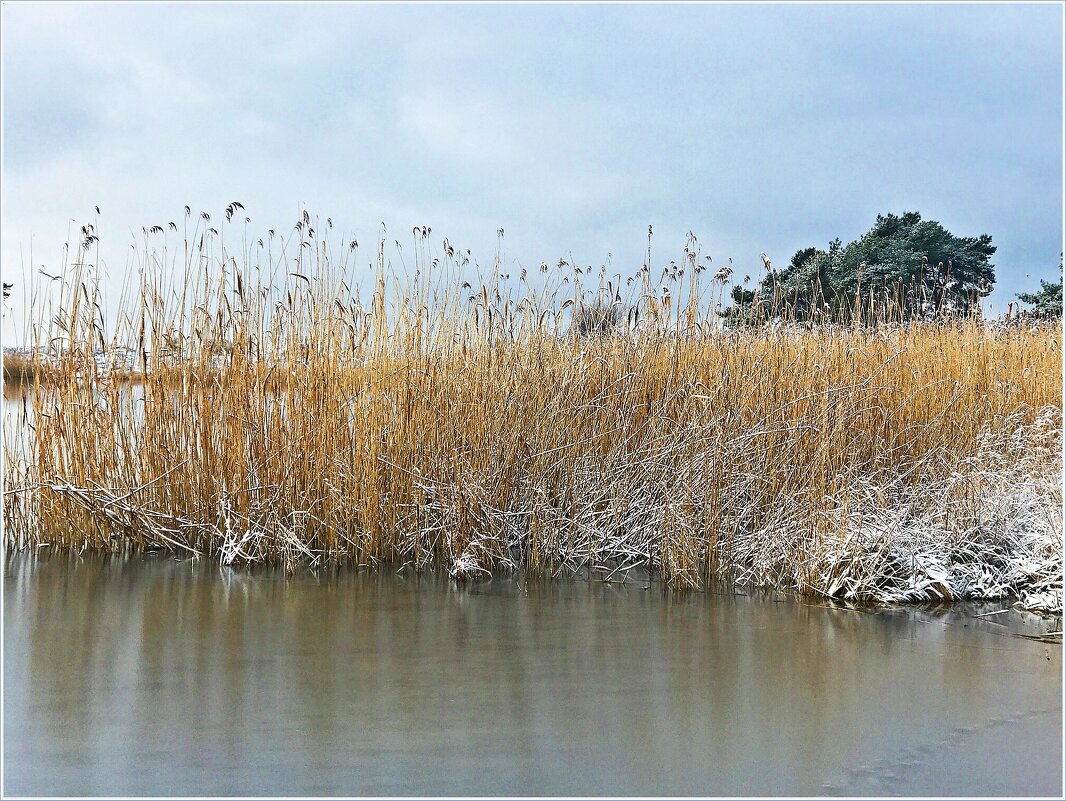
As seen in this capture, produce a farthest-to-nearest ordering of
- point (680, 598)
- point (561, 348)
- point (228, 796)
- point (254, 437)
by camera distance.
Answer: point (561, 348)
point (254, 437)
point (680, 598)
point (228, 796)

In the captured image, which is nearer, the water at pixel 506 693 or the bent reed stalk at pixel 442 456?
the water at pixel 506 693

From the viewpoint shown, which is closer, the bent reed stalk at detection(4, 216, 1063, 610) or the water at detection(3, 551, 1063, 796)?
the water at detection(3, 551, 1063, 796)

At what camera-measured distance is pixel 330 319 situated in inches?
148

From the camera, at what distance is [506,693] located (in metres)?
2.26

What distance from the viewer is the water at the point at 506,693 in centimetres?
181

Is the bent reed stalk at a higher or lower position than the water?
higher

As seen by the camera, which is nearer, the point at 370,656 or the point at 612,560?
the point at 370,656

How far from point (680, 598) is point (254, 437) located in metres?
1.95

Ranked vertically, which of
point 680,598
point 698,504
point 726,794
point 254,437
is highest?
point 254,437

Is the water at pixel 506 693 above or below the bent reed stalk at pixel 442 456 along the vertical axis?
below

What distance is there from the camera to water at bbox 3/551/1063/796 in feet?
5.95

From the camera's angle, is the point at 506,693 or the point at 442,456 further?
the point at 442,456

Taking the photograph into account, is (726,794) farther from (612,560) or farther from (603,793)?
(612,560)

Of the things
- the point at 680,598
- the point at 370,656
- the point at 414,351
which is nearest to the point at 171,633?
the point at 370,656
